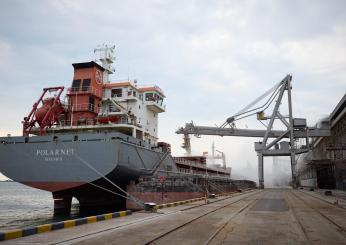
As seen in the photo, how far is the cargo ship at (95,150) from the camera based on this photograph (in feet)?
68.6

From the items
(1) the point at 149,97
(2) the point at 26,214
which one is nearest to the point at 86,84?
(1) the point at 149,97

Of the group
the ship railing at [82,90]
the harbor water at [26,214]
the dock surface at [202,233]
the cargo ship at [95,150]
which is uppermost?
the ship railing at [82,90]

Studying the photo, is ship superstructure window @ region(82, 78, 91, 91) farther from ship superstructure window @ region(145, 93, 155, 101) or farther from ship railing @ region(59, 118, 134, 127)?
ship superstructure window @ region(145, 93, 155, 101)

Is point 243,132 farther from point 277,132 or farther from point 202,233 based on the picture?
point 202,233

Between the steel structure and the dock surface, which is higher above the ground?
the steel structure

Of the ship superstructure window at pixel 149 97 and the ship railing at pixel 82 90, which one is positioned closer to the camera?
the ship railing at pixel 82 90

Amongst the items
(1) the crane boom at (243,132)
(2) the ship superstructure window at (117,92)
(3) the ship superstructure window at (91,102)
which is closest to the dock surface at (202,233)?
(3) the ship superstructure window at (91,102)

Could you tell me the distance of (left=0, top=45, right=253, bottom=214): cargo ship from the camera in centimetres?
2092

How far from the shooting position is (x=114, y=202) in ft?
81.8

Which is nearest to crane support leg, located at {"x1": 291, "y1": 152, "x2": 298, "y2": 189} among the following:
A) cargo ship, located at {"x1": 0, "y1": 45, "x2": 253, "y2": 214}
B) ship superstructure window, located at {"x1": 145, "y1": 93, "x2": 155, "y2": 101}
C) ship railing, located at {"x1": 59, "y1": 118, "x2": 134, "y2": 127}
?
cargo ship, located at {"x1": 0, "y1": 45, "x2": 253, "y2": 214}

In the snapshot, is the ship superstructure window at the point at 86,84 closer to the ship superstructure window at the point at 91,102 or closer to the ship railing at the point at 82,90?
the ship railing at the point at 82,90

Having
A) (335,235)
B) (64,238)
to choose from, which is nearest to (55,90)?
(64,238)

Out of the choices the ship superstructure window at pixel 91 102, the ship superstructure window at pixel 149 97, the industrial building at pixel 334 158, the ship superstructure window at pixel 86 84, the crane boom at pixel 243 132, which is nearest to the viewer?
the ship superstructure window at pixel 91 102

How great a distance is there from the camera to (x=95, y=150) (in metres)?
20.8
